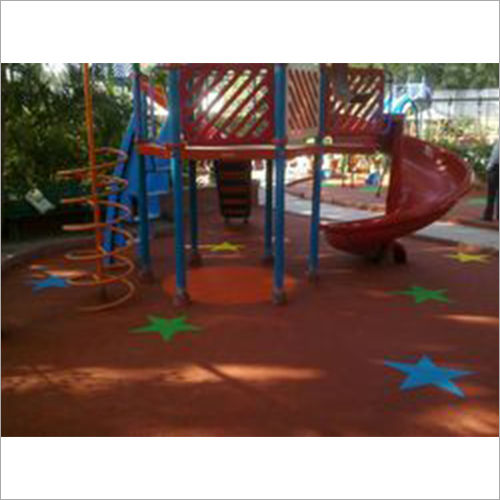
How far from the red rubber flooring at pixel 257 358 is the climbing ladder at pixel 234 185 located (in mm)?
2860

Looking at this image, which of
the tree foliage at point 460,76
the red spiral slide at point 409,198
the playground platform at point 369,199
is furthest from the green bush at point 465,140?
the tree foliage at point 460,76

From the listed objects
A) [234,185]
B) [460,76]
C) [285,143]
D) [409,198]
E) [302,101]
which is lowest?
[409,198]

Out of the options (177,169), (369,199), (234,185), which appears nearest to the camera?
(177,169)

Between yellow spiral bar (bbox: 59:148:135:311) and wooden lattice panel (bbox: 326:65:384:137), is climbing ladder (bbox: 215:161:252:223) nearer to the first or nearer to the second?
yellow spiral bar (bbox: 59:148:135:311)

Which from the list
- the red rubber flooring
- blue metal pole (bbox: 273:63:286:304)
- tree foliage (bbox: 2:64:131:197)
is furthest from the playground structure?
tree foliage (bbox: 2:64:131:197)

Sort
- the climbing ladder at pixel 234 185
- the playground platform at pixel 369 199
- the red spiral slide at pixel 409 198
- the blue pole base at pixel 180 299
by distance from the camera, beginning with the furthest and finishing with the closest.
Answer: the playground platform at pixel 369 199, the climbing ladder at pixel 234 185, the red spiral slide at pixel 409 198, the blue pole base at pixel 180 299

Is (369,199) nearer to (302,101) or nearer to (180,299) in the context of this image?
(302,101)

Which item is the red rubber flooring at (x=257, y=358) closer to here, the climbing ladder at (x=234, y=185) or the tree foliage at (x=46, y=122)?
the tree foliage at (x=46, y=122)

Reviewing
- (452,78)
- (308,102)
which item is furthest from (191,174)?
(452,78)

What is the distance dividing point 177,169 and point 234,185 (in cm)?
398

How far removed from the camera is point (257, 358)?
4320mm

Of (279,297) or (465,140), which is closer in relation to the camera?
(279,297)

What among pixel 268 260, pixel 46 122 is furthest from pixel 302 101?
pixel 46 122

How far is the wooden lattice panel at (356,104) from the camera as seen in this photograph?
6.39 metres
